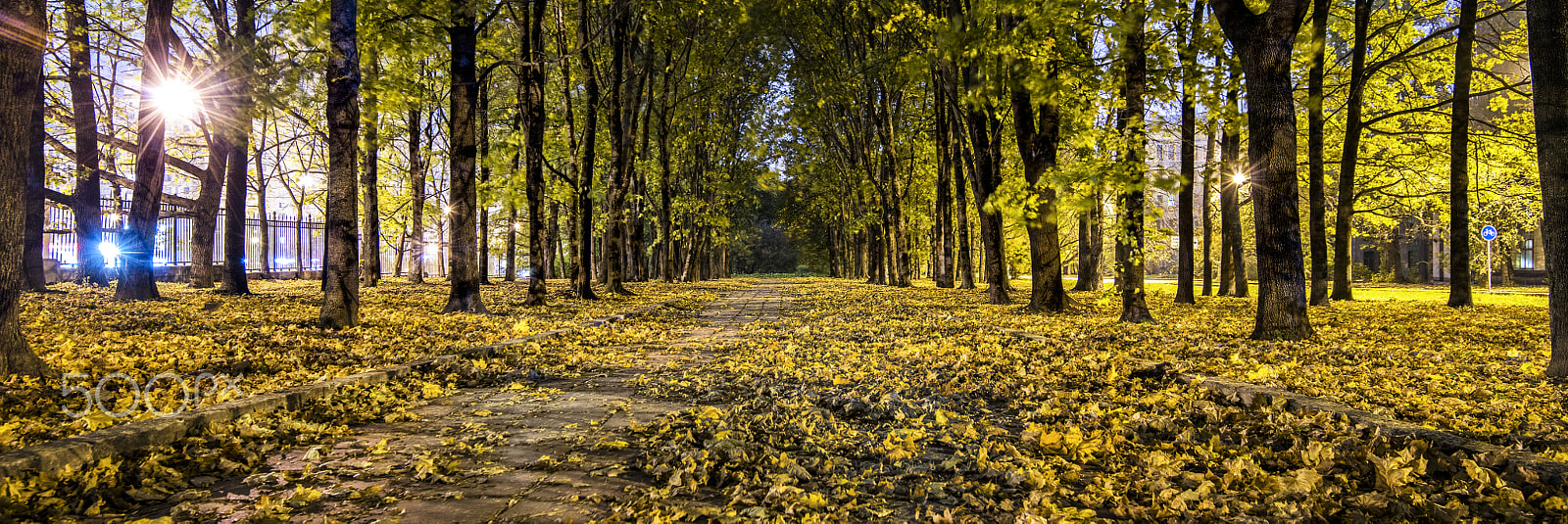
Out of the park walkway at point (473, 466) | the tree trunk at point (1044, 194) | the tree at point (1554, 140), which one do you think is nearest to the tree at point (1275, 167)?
the tree at point (1554, 140)

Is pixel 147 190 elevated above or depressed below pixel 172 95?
below

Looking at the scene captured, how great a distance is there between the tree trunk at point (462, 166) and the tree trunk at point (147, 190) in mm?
5659

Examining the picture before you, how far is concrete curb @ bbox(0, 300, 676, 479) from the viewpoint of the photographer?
8.54ft

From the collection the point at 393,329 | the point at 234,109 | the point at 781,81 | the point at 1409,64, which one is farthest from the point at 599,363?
the point at 781,81

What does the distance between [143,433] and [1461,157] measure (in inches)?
709

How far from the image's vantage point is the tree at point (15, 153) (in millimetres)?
4090

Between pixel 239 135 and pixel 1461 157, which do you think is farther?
pixel 239 135

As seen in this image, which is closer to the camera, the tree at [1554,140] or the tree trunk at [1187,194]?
the tree at [1554,140]

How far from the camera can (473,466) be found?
3.09 meters

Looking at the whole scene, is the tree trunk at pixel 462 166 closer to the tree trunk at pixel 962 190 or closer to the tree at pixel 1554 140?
the tree trunk at pixel 962 190

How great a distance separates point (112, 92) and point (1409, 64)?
34.2 metres

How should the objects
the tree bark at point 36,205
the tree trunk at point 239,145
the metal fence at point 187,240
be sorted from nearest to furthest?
1. the tree trunk at point 239,145
2. the tree bark at point 36,205
3. the metal fence at point 187,240

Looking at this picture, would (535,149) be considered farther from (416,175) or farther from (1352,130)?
(1352,130)

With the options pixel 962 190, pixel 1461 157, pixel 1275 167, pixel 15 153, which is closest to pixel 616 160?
pixel 962 190
